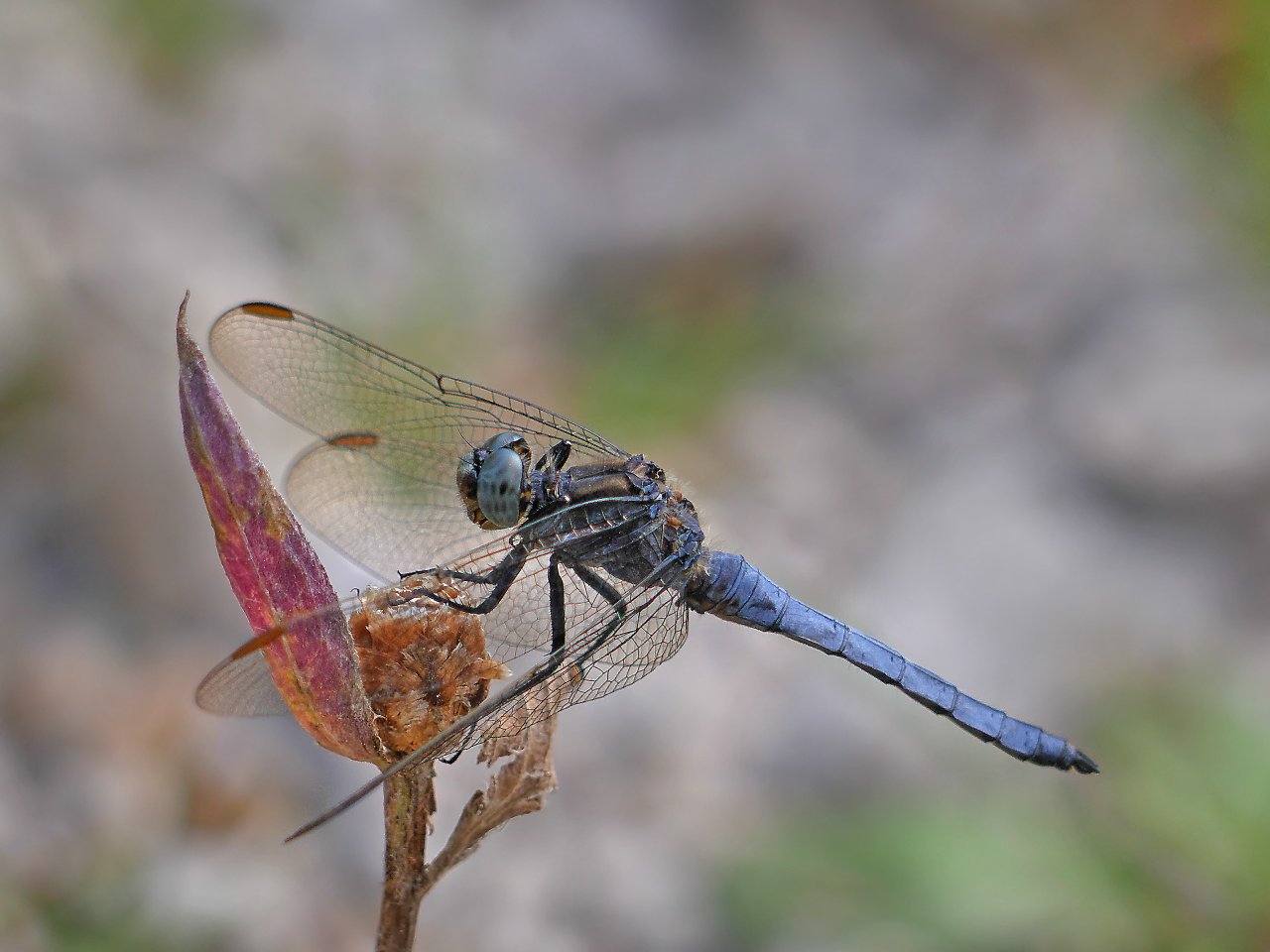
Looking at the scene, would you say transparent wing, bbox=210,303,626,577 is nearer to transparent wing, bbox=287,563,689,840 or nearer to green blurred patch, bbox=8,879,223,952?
transparent wing, bbox=287,563,689,840

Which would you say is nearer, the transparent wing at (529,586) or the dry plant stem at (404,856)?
the dry plant stem at (404,856)

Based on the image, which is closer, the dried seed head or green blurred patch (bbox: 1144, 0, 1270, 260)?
the dried seed head

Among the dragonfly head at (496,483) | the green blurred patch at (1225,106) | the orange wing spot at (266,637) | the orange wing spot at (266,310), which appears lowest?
the orange wing spot at (266,637)

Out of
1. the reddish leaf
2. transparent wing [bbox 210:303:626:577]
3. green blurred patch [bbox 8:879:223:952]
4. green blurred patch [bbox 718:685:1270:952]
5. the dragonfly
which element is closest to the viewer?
the reddish leaf

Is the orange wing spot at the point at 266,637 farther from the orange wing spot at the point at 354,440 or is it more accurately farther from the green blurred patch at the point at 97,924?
the green blurred patch at the point at 97,924

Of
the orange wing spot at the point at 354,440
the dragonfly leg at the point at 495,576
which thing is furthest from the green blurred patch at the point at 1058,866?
the orange wing spot at the point at 354,440

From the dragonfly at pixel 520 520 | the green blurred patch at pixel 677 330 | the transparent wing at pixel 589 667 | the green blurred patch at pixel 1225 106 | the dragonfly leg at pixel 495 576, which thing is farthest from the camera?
the green blurred patch at pixel 1225 106

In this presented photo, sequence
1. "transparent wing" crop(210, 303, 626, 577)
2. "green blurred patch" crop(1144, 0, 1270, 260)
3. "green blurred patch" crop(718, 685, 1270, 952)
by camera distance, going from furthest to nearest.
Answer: "green blurred patch" crop(1144, 0, 1270, 260), "green blurred patch" crop(718, 685, 1270, 952), "transparent wing" crop(210, 303, 626, 577)

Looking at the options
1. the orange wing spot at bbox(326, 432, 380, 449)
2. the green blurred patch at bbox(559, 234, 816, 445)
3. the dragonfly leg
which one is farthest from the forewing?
the green blurred patch at bbox(559, 234, 816, 445)
